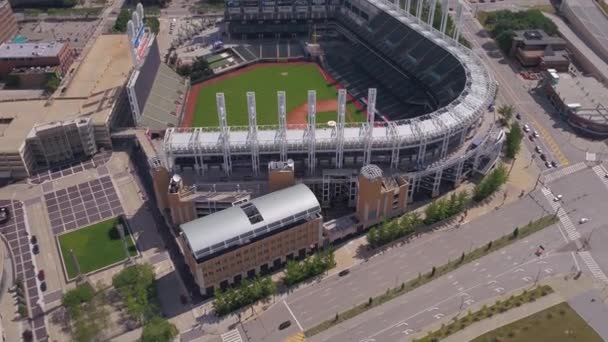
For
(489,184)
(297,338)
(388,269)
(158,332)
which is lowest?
(297,338)

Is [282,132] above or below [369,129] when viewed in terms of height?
below

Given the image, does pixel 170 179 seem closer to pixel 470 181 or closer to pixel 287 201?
pixel 287 201

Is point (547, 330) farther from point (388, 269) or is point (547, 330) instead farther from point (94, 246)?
point (94, 246)

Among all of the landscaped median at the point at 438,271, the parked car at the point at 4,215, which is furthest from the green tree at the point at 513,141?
the parked car at the point at 4,215

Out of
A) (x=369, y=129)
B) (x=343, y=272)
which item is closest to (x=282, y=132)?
(x=369, y=129)

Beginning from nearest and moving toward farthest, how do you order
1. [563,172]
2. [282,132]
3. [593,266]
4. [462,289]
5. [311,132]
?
[462,289] → [593,266] → [282,132] → [311,132] → [563,172]

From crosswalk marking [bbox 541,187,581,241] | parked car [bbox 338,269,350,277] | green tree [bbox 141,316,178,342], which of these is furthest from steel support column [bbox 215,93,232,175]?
crosswalk marking [bbox 541,187,581,241]

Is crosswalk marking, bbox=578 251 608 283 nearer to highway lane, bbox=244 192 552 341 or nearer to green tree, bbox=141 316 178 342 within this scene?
highway lane, bbox=244 192 552 341
